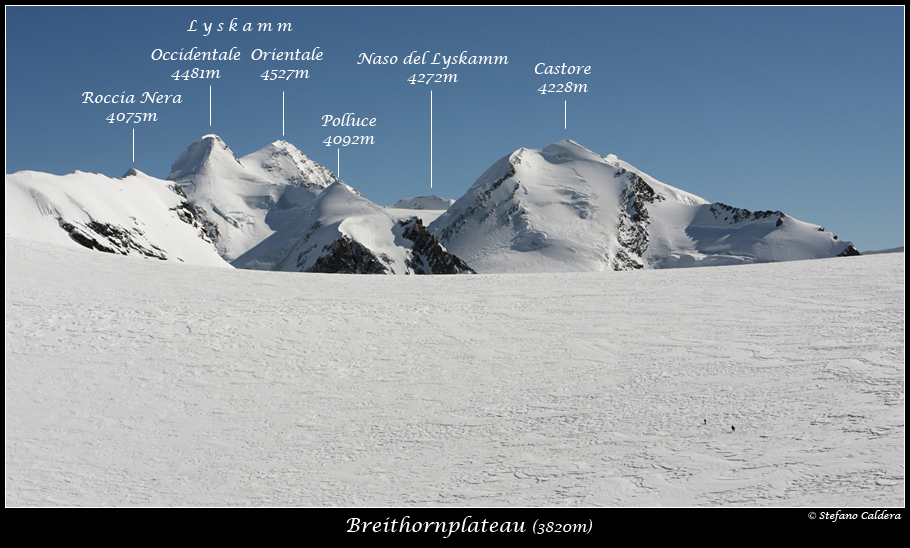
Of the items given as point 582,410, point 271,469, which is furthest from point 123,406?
point 582,410

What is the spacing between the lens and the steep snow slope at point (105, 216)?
224 ft

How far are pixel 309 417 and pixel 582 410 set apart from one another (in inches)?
153

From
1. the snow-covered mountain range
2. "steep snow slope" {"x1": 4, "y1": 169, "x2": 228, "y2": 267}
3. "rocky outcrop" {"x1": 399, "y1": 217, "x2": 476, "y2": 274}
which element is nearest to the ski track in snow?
"steep snow slope" {"x1": 4, "y1": 169, "x2": 228, "y2": 267}

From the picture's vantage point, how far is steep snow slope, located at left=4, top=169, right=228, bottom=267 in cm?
6825

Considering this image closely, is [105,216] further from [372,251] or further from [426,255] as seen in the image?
[426,255]

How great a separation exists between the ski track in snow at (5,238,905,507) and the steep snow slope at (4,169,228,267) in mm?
44613

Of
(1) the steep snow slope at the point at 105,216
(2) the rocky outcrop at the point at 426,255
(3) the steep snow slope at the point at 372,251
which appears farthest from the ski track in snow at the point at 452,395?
(2) the rocky outcrop at the point at 426,255

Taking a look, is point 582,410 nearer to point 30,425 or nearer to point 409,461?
point 409,461

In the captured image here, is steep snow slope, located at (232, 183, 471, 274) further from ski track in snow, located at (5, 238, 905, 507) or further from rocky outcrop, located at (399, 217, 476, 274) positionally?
ski track in snow, located at (5, 238, 905, 507)

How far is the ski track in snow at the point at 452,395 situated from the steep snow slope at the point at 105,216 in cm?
4461

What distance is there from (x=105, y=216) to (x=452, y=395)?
8291 centimetres

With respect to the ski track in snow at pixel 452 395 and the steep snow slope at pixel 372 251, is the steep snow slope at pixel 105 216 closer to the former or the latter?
the steep snow slope at pixel 372 251

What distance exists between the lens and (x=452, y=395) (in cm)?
1061

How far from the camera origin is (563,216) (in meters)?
200
